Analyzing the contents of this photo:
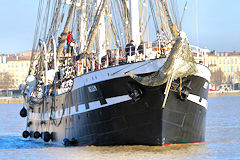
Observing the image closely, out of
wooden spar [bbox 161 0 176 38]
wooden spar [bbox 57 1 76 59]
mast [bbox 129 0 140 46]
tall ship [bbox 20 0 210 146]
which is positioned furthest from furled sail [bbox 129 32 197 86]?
wooden spar [bbox 57 1 76 59]

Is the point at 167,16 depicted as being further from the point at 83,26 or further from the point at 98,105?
the point at 98,105

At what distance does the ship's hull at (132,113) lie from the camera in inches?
915

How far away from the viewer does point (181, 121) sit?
950 inches

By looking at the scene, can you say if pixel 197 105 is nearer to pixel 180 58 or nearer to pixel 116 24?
pixel 180 58

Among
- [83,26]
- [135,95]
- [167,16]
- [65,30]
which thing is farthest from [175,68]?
[65,30]

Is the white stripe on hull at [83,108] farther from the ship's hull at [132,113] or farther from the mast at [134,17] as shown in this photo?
the mast at [134,17]

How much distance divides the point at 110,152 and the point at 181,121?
10.9 ft

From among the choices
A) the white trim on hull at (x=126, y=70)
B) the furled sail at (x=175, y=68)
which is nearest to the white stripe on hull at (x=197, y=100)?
the white trim on hull at (x=126, y=70)

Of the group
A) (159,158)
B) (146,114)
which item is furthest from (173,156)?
(146,114)

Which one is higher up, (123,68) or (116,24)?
(116,24)

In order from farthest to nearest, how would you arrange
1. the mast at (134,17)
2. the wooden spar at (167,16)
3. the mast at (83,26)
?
the mast at (83,26)
the wooden spar at (167,16)
the mast at (134,17)

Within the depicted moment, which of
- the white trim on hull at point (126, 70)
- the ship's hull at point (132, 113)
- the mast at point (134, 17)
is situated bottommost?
the ship's hull at point (132, 113)

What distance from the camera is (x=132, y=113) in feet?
77.7

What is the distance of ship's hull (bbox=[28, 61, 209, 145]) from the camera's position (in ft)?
76.3
